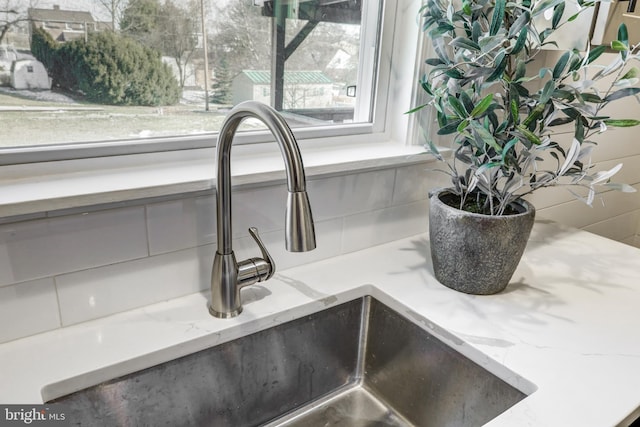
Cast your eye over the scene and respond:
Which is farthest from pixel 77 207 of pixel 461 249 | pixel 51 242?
pixel 461 249

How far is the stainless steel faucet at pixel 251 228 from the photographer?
65 cm

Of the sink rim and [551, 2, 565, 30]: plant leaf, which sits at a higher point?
[551, 2, 565, 30]: plant leaf

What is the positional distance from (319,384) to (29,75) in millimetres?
782

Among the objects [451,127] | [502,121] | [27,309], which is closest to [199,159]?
[27,309]

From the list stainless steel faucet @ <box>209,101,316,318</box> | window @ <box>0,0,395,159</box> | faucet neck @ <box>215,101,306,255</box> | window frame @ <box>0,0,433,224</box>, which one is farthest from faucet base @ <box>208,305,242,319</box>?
window @ <box>0,0,395,159</box>

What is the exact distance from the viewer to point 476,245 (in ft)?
2.97

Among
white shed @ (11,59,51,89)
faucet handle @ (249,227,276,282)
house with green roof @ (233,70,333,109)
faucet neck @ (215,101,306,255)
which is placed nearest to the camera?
faucet neck @ (215,101,306,255)

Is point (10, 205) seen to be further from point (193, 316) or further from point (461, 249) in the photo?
point (461, 249)

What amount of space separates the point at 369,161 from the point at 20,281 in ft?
2.26

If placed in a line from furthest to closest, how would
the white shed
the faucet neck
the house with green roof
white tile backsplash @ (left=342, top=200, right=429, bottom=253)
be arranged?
white tile backsplash @ (left=342, top=200, right=429, bottom=253) → the house with green roof → the white shed → the faucet neck

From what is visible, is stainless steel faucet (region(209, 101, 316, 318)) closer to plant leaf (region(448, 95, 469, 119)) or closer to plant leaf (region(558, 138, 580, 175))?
plant leaf (region(448, 95, 469, 119))

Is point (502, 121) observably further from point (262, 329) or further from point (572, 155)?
point (262, 329)

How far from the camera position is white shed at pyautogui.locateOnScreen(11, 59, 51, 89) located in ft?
2.48

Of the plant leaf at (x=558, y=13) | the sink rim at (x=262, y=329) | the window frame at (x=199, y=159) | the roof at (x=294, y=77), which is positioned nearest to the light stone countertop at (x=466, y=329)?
the sink rim at (x=262, y=329)
